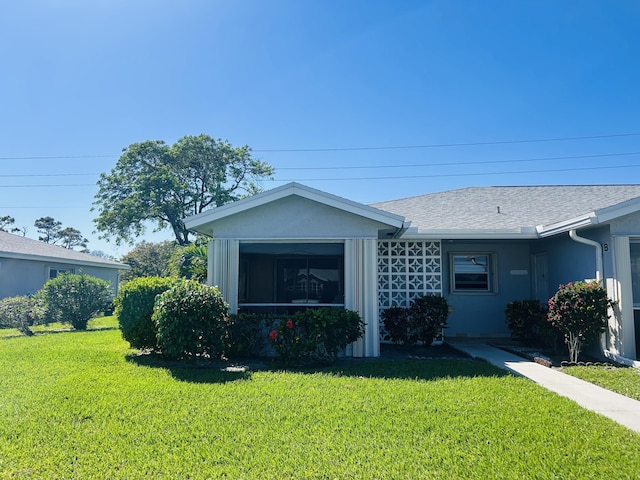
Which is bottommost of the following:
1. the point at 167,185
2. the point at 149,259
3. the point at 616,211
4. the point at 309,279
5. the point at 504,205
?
the point at 309,279

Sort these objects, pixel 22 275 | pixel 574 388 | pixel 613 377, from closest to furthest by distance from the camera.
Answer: pixel 574 388 < pixel 613 377 < pixel 22 275

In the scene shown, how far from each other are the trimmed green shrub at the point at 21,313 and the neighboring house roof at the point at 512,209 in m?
11.7

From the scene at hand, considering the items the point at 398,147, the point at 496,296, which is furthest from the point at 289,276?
the point at 398,147

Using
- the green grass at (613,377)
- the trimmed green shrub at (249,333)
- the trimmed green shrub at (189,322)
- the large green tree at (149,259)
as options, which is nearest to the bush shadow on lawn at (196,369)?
the trimmed green shrub at (189,322)

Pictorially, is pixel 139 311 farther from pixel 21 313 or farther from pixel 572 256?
pixel 572 256

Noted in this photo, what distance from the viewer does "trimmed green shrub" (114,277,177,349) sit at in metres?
8.96

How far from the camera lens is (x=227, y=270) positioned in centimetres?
935

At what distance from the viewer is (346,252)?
9227mm

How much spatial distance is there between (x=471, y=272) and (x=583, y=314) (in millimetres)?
4179

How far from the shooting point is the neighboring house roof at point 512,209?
10.1m

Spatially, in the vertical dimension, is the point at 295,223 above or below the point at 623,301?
above

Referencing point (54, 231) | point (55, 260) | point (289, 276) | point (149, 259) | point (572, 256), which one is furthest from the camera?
point (54, 231)

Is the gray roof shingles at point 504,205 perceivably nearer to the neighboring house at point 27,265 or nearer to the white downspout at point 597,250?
the white downspout at point 597,250

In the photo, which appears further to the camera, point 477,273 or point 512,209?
point 512,209
